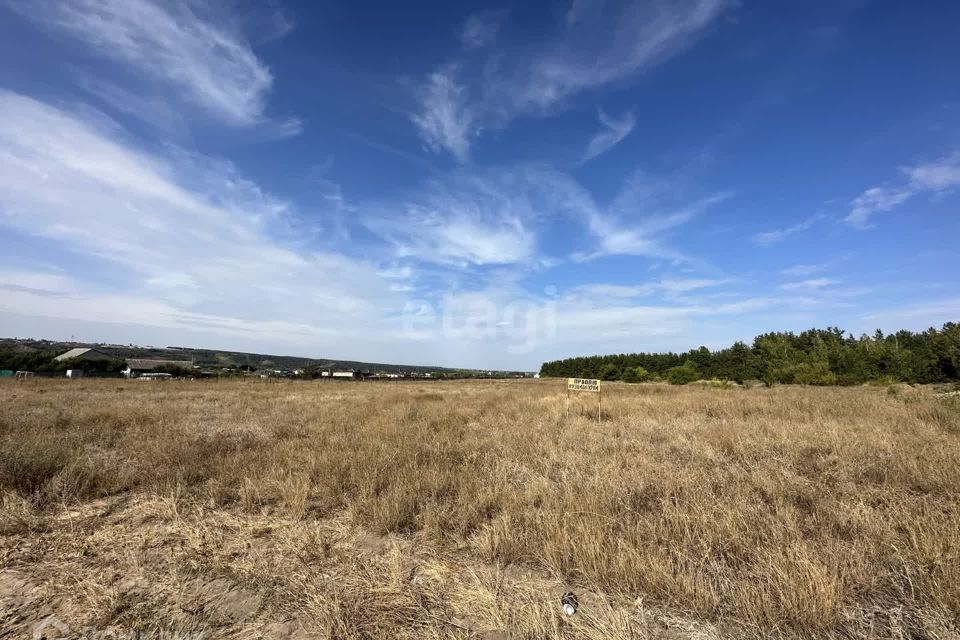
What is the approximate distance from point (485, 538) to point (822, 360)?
58139 mm

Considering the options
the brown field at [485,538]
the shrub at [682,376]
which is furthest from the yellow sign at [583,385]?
the shrub at [682,376]

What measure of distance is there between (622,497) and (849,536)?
7.07ft

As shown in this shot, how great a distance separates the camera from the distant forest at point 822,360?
42.1 m

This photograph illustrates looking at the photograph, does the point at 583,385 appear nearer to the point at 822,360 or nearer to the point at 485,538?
the point at 485,538

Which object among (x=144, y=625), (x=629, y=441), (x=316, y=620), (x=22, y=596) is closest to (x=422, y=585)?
(x=316, y=620)

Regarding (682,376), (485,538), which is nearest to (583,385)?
(485,538)

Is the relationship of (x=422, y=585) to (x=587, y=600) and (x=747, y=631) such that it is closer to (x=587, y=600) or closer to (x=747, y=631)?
(x=587, y=600)

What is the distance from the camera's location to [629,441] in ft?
28.7

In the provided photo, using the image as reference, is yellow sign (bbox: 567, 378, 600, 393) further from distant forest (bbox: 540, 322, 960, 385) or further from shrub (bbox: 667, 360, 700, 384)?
shrub (bbox: 667, 360, 700, 384)

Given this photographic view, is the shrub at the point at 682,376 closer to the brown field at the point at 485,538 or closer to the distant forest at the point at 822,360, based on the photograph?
the distant forest at the point at 822,360

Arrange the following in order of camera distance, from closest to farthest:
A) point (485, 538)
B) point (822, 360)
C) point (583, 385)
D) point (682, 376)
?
point (485, 538) < point (583, 385) < point (822, 360) < point (682, 376)

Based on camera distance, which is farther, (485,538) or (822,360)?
(822,360)

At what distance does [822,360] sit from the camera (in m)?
46.6

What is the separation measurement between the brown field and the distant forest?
45.8 metres
